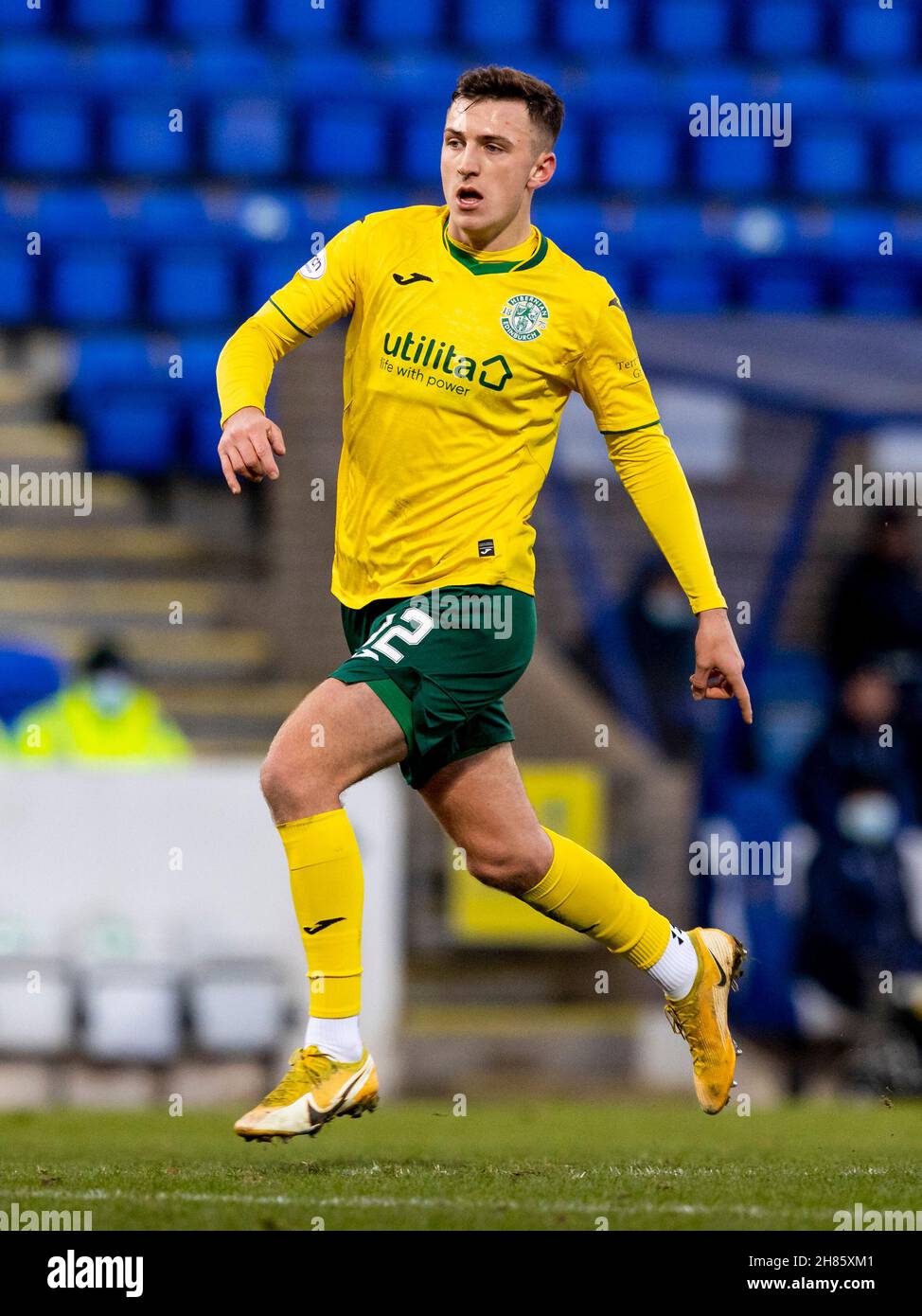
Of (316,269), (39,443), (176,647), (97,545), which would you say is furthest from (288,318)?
(39,443)

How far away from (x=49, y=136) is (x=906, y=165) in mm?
Result: 5738

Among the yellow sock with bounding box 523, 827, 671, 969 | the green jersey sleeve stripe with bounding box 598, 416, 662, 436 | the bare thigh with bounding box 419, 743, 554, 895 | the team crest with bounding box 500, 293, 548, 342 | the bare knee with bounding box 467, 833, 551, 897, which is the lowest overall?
the yellow sock with bounding box 523, 827, 671, 969

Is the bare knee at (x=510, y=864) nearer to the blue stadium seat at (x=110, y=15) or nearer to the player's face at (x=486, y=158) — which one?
the player's face at (x=486, y=158)

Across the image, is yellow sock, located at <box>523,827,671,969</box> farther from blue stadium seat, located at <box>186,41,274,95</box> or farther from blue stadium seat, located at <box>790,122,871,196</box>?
blue stadium seat, located at <box>790,122,871,196</box>

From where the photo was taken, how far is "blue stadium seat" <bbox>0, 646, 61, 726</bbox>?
942cm

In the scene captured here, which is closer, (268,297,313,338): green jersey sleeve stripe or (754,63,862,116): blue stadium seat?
(268,297,313,338): green jersey sleeve stripe

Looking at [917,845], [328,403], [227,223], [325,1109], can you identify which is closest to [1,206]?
[227,223]

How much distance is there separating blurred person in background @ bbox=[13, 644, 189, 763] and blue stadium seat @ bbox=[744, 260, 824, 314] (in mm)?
5277

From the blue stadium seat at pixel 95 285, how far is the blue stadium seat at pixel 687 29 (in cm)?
431

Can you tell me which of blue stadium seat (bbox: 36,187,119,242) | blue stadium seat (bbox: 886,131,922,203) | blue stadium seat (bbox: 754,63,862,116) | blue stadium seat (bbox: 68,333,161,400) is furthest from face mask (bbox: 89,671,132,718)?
blue stadium seat (bbox: 886,131,922,203)

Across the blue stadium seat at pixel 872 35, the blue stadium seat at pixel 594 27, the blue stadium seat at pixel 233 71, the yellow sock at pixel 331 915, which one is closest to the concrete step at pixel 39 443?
the blue stadium seat at pixel 233 71

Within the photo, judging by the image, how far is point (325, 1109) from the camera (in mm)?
4211

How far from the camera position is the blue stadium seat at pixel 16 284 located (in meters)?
12.6

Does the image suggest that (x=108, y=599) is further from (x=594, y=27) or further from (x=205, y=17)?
(x=594, y=27)
